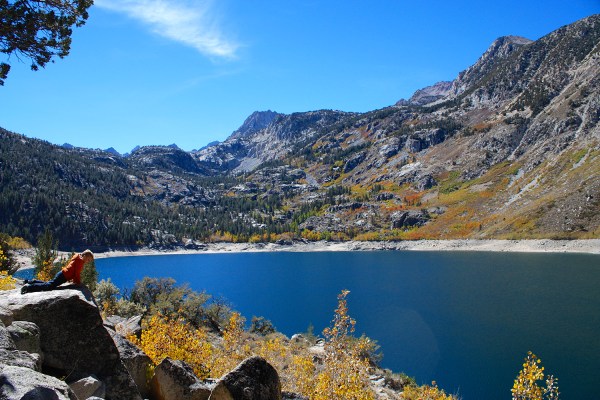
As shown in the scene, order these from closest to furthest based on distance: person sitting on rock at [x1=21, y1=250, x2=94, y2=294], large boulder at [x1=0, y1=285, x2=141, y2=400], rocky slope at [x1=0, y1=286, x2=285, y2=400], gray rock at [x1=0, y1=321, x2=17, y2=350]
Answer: gray rock at [x1=0, y1=321, x2=17, y2=350]
rocky slope at [x1=0, y1=286, x2=285, y2=400]
large boulder at [x1=0, y1=285, x2=141, y2=400]
person sitting on rock at [x1=21, y1=250, x2=94, y2=294]

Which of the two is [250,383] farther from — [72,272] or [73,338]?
[72,272]

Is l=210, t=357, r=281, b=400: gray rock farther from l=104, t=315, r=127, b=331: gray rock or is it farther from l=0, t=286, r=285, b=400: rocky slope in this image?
l=104, t=315, r=127, b=331: gray rock

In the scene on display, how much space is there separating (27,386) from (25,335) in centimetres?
324

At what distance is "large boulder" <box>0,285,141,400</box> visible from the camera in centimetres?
873

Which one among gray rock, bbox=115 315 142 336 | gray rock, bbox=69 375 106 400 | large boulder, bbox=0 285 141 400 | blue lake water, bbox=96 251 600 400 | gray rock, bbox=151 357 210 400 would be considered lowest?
blue lake water, bbox=96 251 600 400

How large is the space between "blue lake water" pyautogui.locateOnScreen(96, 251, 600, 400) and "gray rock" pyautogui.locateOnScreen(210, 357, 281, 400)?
79.7 ft

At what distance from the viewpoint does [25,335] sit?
7.97m

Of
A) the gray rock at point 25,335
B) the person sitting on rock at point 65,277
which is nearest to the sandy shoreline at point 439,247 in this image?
the person sitting on rock at point 65,277

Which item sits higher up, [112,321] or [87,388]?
[87,388]

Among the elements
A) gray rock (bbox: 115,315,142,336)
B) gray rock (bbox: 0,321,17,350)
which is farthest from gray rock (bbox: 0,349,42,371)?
gray rock (bbox: 115,315,142,336)

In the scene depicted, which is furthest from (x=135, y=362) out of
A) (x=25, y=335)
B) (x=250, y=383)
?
(x=250, y=383)

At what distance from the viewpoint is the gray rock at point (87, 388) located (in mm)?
8062

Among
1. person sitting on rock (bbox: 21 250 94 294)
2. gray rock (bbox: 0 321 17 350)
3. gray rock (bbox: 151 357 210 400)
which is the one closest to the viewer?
gray rock (bbox: 0 321 17 350)

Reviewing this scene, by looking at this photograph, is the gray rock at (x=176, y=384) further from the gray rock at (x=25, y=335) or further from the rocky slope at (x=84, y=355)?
the gray rock at (x=25, y=335)
